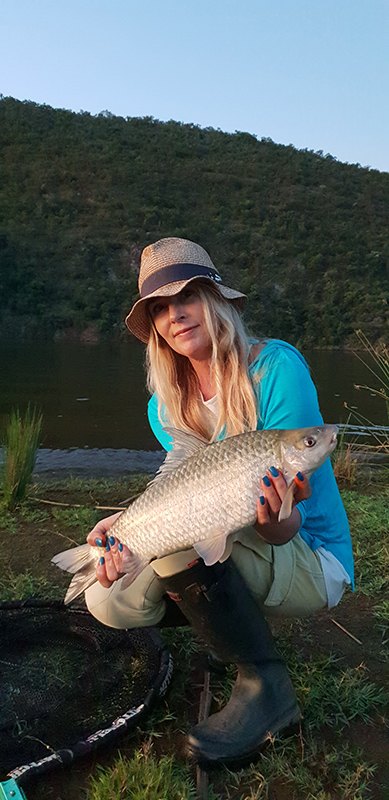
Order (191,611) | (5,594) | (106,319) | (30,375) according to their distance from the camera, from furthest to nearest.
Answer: (106,319) → (30,375) → (5,594) → (191,611)

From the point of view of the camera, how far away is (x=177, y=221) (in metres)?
54.9

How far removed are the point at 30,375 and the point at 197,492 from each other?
1767 cm

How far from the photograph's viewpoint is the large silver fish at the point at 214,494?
71.6 inches

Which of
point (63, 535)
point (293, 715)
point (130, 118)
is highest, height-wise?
point (130, 118)

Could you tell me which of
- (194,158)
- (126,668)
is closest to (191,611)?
(126,668)

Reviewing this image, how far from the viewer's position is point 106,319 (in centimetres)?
4069

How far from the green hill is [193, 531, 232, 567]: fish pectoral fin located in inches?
1504

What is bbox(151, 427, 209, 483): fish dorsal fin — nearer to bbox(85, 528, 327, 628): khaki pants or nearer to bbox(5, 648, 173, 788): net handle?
bbox(85, 528, 327, 628): khaki pants

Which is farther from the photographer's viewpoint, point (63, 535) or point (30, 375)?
point (30, 375)

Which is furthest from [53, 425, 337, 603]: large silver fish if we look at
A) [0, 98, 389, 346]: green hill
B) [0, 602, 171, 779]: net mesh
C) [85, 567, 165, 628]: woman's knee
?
[0, 98, 389, 346]: green hill

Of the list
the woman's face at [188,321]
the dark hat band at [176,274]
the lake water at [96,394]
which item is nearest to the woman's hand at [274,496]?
the woman's face at [188,321]

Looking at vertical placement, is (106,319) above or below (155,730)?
below

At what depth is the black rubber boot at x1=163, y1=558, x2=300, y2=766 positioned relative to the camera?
6.66ft

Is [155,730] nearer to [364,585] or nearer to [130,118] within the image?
[364,585]
